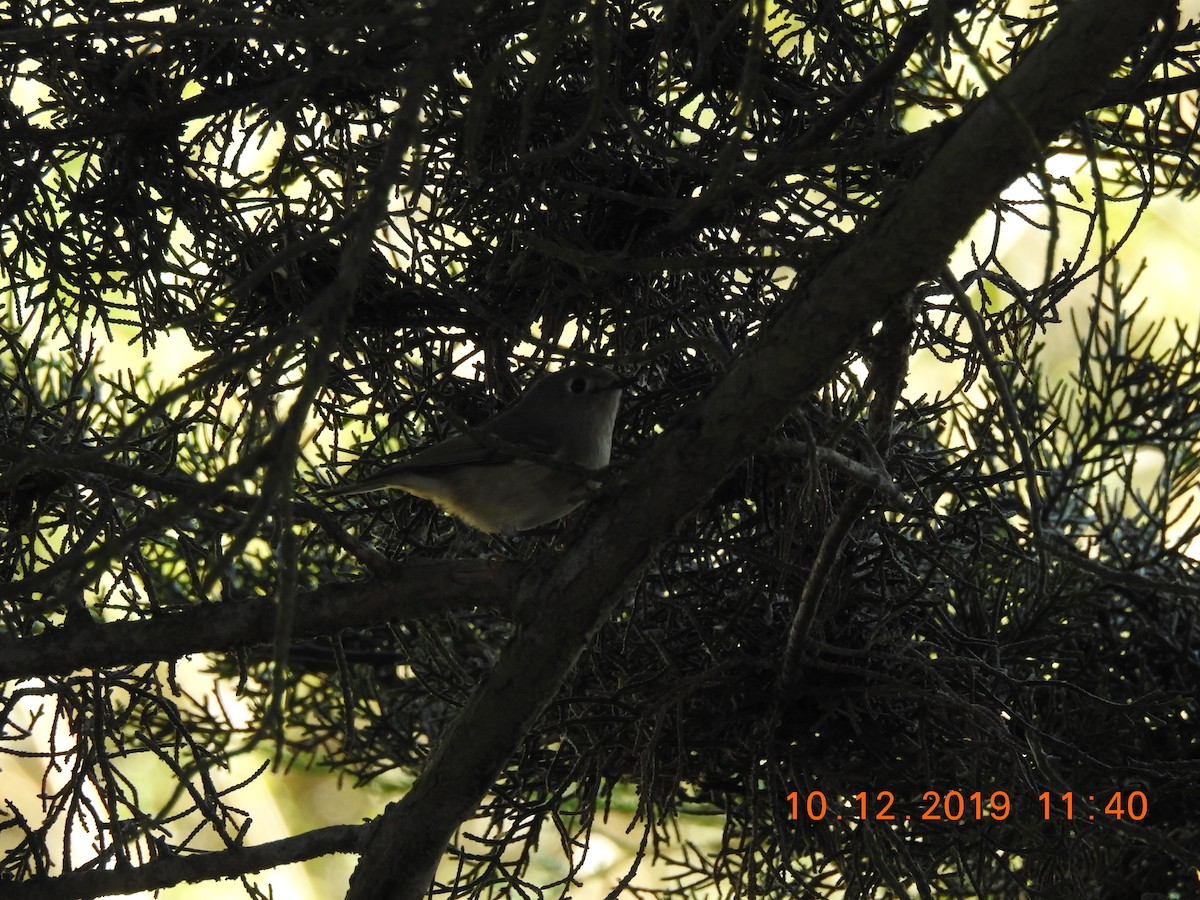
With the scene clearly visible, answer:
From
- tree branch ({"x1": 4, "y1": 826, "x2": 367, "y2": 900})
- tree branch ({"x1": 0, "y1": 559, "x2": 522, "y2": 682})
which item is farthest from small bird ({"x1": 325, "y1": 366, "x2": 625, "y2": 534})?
tree branch ({"x1": 4, "y1": 826, "x2": 367, "y2": 900})

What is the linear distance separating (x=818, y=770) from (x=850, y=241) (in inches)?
35.0

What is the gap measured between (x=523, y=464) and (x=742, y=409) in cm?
89

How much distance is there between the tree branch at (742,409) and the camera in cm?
109

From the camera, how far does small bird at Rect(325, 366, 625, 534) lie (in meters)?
1.97

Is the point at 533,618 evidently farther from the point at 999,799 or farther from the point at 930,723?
the point at 999,799

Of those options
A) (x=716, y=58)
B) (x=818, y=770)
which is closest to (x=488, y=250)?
(x=716, y=58)

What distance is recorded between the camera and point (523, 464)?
2.08m

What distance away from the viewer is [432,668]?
204 centimetres
